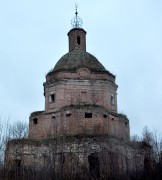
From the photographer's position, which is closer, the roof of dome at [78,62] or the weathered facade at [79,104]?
the weathered facade at [79,104]

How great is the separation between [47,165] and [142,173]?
7333 millimetres

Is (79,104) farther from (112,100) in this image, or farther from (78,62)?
(78,62)

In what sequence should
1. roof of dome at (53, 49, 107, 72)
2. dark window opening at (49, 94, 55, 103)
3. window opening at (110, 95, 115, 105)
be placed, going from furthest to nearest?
1. roof of dome at (53, 49, 107, 72)
2. window opening at (110, 95, 115, 105)
3. dark window opening at (49, 94, 55, 103)

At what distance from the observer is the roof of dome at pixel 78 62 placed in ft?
117

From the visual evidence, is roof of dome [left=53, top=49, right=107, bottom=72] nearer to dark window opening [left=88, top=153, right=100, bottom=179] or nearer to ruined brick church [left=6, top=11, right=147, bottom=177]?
ruined brick church [left=6, top=11, right=147, bottom=177]

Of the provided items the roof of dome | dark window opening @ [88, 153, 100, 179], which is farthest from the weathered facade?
dark window opening @ [88, 153, 100, 179]

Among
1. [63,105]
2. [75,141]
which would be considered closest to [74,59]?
[63,105]

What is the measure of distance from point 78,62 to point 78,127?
Result: 7532 millimetres

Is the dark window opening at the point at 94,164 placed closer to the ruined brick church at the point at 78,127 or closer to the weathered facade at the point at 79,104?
the ruined brick church at the point at 78,127

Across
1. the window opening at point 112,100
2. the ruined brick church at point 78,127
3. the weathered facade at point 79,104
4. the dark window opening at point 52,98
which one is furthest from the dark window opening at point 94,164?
the dark window opening at point 52,98

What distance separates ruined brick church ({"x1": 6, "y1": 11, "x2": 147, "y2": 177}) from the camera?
29719mm

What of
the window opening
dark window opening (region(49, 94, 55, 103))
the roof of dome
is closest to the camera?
dark window opening (region(49, 94, 55, 103))

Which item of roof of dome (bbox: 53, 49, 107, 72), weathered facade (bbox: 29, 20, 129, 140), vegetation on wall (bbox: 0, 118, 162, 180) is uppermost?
roof of dome (bbox: 53, 49, 107, 72)

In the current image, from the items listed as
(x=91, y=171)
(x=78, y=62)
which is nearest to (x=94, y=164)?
(x=91, y=171)
